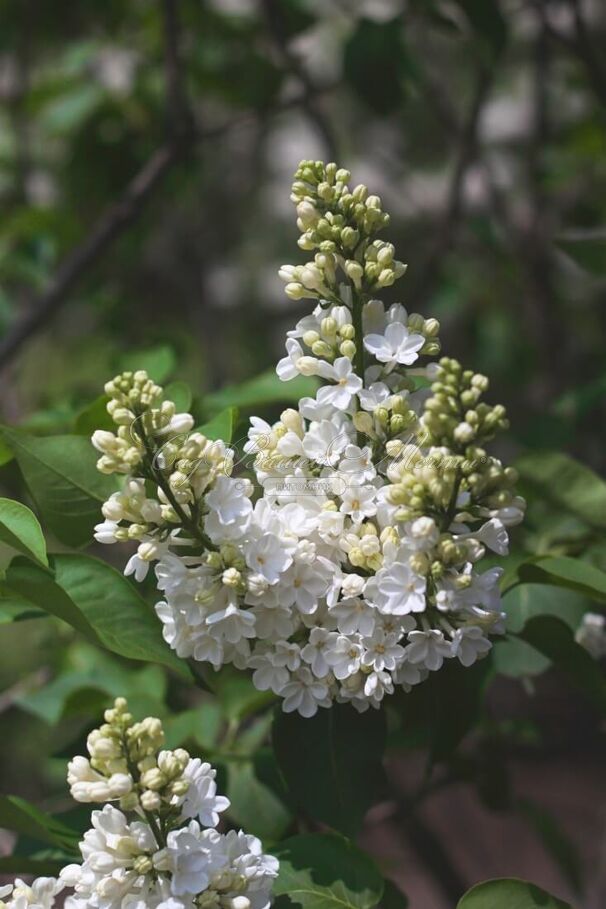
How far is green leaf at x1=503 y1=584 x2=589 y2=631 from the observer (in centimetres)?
131

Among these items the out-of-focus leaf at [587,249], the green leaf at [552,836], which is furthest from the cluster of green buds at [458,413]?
the green leaf at [552,836]

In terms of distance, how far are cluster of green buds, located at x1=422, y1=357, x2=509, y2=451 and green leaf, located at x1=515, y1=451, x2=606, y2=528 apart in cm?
58

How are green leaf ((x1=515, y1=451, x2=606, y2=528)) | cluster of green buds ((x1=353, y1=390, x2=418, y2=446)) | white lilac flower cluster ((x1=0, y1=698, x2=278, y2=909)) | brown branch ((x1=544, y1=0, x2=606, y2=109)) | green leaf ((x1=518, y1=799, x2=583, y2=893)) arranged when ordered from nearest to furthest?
1. white lilac flower cluster ((x1=0, y1=698, x2=278, y2=909))
2. cluster of green buds ((x1=353, y1=390, x2=418, y2=446))
3. green leaf ((x1=515, y1=451, x2=606, y2=528))
4. green leaf ((x1=518, y1=799, x2=583, y2=893))
5. brown branch ((x1=544, y1=0, x2=606, y2=109))

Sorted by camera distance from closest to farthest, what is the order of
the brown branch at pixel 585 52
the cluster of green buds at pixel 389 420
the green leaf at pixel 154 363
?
the cluster of green buds at pixel 389 420
the green leaf at pixel 154 363
the brown branch at pixel 585 52

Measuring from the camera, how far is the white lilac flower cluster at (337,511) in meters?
0.96

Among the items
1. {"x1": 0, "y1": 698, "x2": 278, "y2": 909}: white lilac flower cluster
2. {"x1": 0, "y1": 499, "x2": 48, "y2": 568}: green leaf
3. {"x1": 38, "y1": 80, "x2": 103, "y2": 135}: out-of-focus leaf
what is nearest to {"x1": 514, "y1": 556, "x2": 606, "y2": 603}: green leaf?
{"x1": 0, "y1": 698, "x2": 278, "y2": 909}: white lilac flower cluster

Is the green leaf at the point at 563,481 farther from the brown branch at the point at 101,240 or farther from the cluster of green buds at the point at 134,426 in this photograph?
the brown branch at the point at 101,240

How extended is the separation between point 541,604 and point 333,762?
0.39m

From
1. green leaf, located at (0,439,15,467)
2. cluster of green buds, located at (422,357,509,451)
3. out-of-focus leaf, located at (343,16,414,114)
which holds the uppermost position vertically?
out-of-focus leaf, located at (343,16,414,114)

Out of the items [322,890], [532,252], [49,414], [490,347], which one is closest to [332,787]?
[322,890]

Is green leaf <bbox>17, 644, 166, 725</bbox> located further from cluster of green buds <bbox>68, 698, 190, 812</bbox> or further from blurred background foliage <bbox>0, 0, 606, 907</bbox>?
cluster of green buds <bbox>68, 698, 190, 812</bbox>

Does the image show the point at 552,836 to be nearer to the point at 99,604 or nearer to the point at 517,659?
the point at 517,659

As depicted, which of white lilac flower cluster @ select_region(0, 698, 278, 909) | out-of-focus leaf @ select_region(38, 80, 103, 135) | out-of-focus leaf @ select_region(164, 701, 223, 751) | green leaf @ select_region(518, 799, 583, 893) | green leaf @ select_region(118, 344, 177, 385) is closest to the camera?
white lilac flower cluster @ select_region(0, 698, 278, 909)

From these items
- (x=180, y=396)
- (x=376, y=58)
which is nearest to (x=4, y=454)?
(x=180, y=396)
